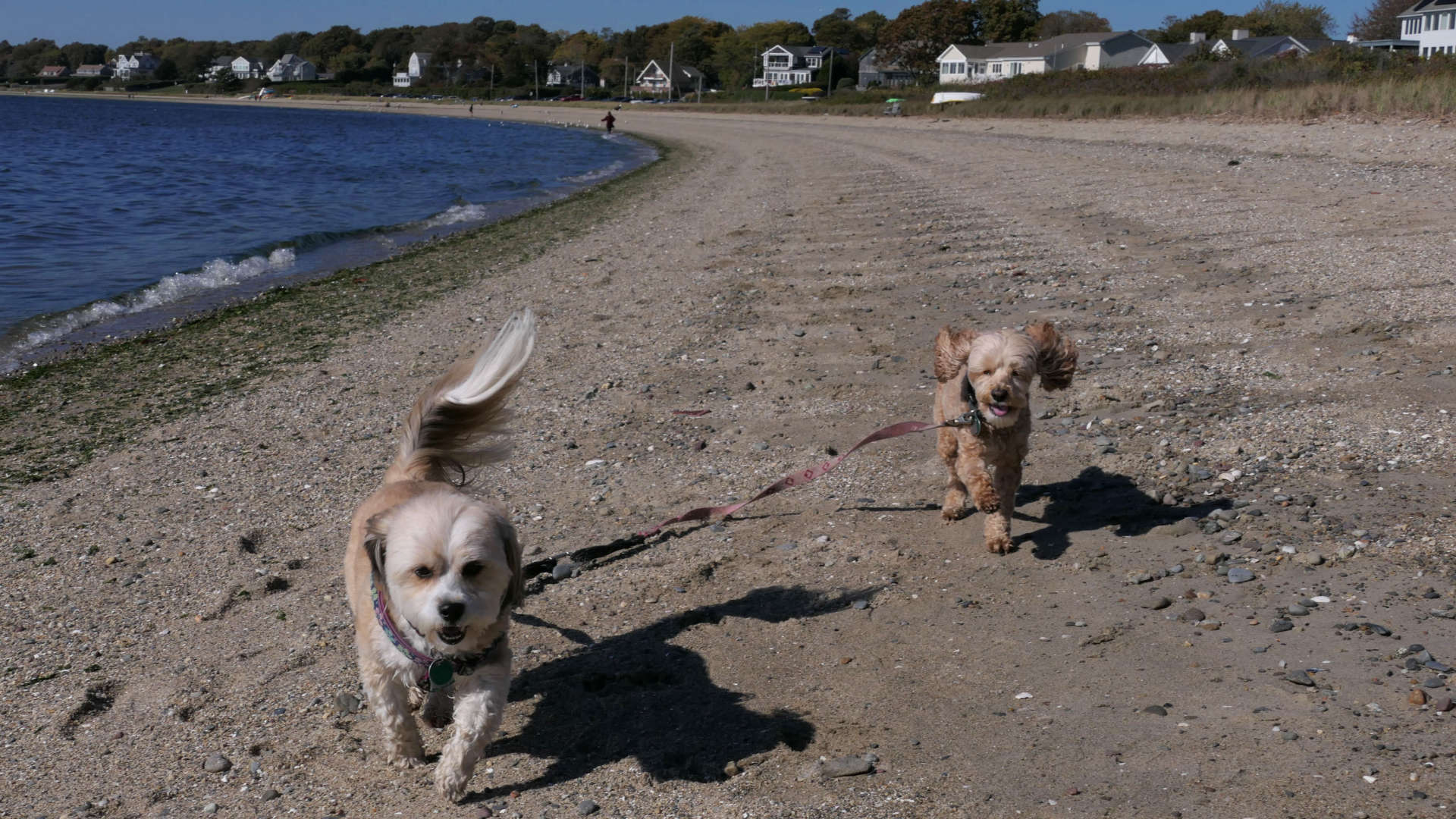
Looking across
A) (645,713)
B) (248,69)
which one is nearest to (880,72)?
(645,713)

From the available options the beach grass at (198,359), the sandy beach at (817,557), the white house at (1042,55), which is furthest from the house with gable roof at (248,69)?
the sandy beach at (817,557)

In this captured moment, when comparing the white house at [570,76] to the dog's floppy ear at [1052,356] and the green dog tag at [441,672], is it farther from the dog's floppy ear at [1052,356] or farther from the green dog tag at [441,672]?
→ the green dog tag at [441,672]

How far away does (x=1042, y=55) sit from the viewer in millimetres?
96062

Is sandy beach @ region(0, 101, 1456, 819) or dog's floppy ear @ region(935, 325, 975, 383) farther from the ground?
dog's floppy ear @ region(935, 325, 975, 383)

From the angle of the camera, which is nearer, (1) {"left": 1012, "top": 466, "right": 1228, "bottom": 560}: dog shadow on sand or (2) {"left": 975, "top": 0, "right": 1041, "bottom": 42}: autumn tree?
(1) {"left": 1012, "top": 466, "right": 1228, "bottom": 560}: dog shadow on sand

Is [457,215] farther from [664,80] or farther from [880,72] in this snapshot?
[664,80]

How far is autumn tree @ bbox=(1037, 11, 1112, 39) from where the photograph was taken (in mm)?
114506

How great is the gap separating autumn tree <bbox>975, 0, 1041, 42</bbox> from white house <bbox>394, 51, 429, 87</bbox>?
9502cm

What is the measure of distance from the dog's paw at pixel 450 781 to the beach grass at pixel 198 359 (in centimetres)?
517

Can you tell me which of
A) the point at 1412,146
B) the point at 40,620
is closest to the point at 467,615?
the point at 40,620

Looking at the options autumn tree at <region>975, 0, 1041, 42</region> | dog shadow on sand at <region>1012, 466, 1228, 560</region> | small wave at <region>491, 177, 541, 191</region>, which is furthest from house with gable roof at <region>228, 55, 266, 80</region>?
dog shadow on sand at <region>1012, 466, 1228, 560</region>

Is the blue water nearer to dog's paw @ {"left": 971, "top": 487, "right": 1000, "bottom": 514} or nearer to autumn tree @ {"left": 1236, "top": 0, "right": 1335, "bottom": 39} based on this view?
dog's paw @ {"left": 971, "top": 487, "right": 1000, "bottom": 514}

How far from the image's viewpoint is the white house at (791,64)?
13550 centimetres

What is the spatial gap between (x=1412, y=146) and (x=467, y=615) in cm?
1952
